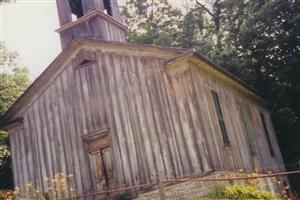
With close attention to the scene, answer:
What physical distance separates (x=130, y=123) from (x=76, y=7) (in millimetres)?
7199

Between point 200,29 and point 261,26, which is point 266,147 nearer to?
point 261,26

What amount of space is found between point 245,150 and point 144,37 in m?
16.7

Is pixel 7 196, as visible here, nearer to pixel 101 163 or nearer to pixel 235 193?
pixel 101 163

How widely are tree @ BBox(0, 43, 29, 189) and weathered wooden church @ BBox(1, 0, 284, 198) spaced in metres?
4.96

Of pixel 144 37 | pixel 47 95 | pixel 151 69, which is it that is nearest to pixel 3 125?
pixel 47 95

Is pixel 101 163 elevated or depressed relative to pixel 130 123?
depressed

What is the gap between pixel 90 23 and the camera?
17.1 metres

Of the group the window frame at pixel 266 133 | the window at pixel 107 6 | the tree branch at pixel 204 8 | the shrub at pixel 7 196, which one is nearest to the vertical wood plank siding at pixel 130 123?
the shrub at pixel 7 196

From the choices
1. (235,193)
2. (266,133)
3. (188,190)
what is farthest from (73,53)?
(266,133)

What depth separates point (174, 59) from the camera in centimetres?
1355

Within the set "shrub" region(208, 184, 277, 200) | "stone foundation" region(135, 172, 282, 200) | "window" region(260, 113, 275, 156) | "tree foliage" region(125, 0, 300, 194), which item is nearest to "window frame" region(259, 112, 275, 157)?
"window" region(260, 113, 275, 156)

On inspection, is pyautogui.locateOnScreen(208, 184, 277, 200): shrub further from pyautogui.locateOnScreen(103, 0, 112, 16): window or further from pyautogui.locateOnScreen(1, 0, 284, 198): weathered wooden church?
pyautogui.locateOnScreen(103, 0, 112, 16): window

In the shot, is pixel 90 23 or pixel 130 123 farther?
pixel 90 23

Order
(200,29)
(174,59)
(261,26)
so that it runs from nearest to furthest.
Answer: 1. (174,59)
2. (261,26)
3. (200,29)
